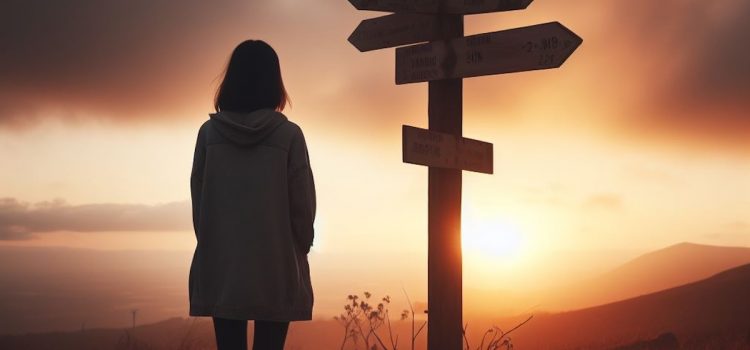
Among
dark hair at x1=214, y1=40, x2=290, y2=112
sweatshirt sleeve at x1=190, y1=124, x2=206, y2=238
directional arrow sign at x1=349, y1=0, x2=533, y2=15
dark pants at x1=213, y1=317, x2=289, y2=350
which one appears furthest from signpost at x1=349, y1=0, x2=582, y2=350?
sweatshirt sleeve at x1=190, y1=124, x2=206, y2=238

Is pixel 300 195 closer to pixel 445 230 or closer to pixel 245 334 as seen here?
pixel 245 334

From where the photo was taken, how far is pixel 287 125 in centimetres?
560

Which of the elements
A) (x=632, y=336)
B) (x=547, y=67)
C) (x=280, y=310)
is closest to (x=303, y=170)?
(x=280, y=310)

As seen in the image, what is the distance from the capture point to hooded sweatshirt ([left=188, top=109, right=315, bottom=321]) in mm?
5508

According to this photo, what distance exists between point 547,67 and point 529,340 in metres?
4.16

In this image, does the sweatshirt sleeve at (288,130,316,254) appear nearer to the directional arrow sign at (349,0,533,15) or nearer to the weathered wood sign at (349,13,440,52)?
the directional arrow sign at (349,0,533,15)

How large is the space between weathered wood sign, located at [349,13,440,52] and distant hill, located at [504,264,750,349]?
3.95m

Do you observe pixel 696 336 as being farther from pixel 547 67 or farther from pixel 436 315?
pixel 547 67

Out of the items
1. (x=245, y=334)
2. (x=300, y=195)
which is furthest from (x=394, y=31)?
(x=245, y=334)

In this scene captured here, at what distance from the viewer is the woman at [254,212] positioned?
18.1 ft

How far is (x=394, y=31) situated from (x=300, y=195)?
2.10m

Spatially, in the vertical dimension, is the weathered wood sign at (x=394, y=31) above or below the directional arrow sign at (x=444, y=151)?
above

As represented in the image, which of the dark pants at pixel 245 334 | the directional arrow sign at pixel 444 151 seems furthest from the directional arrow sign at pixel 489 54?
the dark pants at pixel 245 334

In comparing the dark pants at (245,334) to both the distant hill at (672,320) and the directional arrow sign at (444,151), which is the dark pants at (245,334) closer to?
the directional arrow sign at (444,151)
